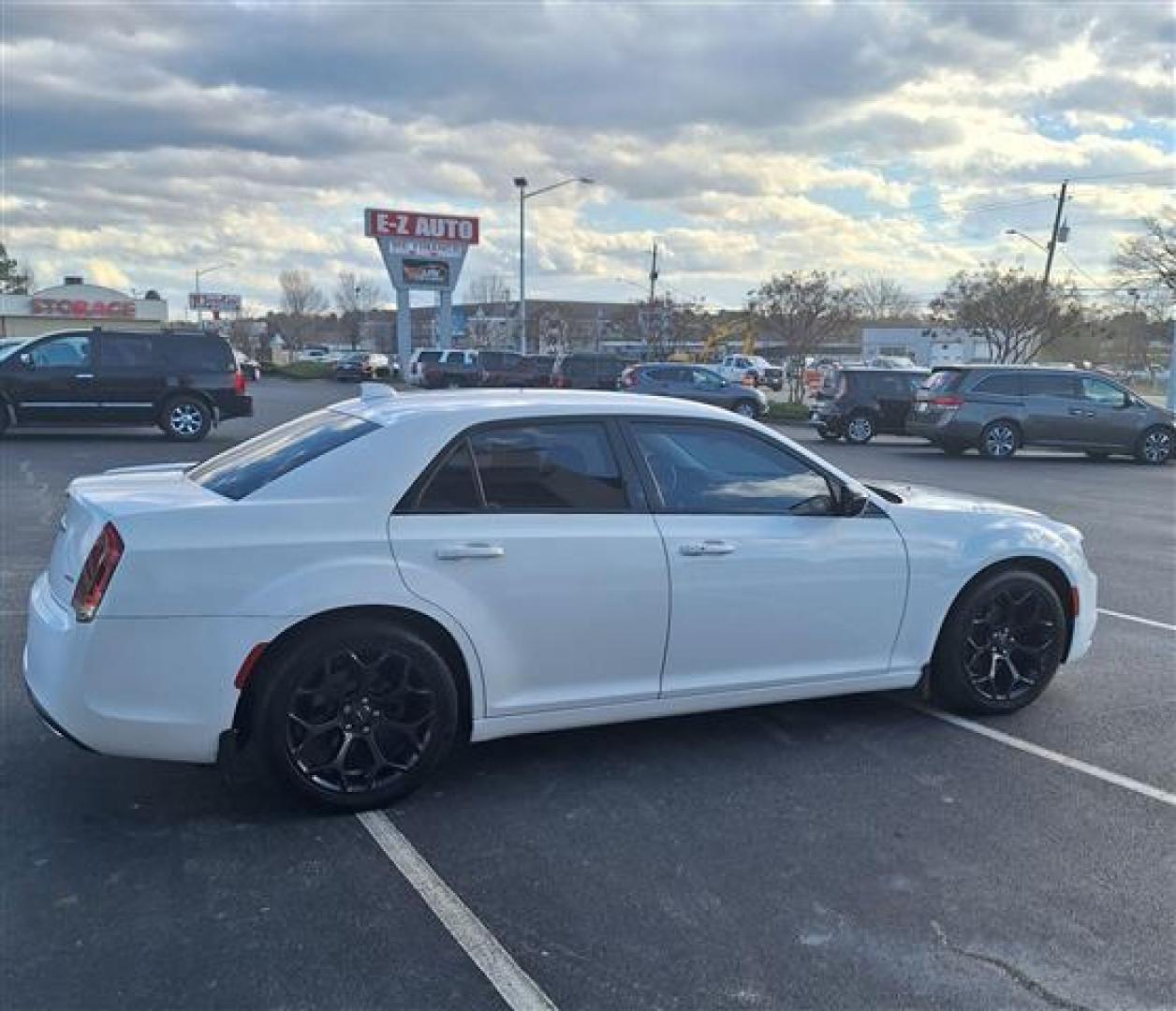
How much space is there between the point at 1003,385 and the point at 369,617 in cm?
1647

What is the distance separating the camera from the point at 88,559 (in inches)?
136

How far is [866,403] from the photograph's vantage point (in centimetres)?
2052

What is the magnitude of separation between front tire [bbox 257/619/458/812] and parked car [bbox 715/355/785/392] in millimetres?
39769

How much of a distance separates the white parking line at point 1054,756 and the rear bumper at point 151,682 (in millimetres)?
3132

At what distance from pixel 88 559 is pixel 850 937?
2.80 m

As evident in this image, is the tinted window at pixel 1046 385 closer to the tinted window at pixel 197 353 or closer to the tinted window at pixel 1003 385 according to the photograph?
the tinted window at pixel 1003 385

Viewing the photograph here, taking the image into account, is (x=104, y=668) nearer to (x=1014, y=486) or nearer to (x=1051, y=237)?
(x=1014, y=486)

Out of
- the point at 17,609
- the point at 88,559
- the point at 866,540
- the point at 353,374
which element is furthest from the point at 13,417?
the point at 353,374

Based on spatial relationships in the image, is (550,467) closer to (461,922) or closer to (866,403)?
(461,922)

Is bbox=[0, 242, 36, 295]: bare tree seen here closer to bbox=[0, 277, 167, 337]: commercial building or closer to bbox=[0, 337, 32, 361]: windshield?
bbox=[0, 277, 167, 337]: commercial building

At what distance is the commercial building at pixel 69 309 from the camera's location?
66312mm

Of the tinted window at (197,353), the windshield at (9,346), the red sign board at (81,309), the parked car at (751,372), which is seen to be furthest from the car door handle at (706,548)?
the red sign board at (81,309)

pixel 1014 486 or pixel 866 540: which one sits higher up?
pixel 866 540

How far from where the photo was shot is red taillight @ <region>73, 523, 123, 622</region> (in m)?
3.31
